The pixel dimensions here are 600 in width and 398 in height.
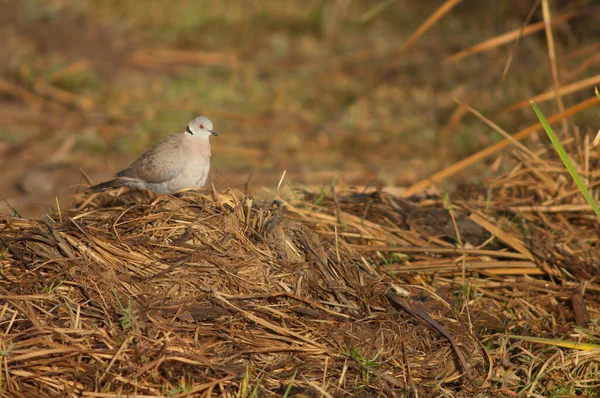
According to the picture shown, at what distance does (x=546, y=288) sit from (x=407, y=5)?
28.3 feet

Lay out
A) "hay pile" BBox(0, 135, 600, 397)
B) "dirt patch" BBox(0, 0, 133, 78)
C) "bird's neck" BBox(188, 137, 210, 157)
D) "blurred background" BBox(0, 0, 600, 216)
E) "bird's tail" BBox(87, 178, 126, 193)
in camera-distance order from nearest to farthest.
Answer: "hay pile" BBox(0, 135, 600, 397) → "bird's tail" BBox(87, 178, 126, 193) → "bird's neck" BBox(188, 137, 210, 157) → "blurred background" BBox(0, 0, 600, 216) → "dirt patch" BBox(0, 0, 133, 78)

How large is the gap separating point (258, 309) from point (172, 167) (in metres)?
1.14

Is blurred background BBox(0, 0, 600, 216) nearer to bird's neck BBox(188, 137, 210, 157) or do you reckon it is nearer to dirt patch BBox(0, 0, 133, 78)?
dirt patch BBox(0, 0, 133, 78)

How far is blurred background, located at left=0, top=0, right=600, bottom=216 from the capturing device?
6230 mm

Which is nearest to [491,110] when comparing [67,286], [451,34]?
[451,34]

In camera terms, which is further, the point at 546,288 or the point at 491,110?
the point at 491,110

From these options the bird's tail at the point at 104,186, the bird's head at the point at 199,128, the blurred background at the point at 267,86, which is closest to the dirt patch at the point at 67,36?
the blurred background at the point at 267,86

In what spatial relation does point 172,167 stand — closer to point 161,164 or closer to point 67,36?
point 161,164

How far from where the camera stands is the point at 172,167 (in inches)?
146

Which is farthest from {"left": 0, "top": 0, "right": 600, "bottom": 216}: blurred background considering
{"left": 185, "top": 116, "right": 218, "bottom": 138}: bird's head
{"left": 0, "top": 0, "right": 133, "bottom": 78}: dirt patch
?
{"left": 185, "top": 116, "right": 218, "bottom": 138}: bird's head

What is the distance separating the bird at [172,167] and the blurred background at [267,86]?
5.05ft

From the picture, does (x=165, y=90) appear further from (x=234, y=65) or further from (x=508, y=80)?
(x=508, y=80)

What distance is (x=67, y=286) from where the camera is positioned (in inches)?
111

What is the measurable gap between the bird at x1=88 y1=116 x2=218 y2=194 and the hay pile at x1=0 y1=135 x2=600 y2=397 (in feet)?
0.99
